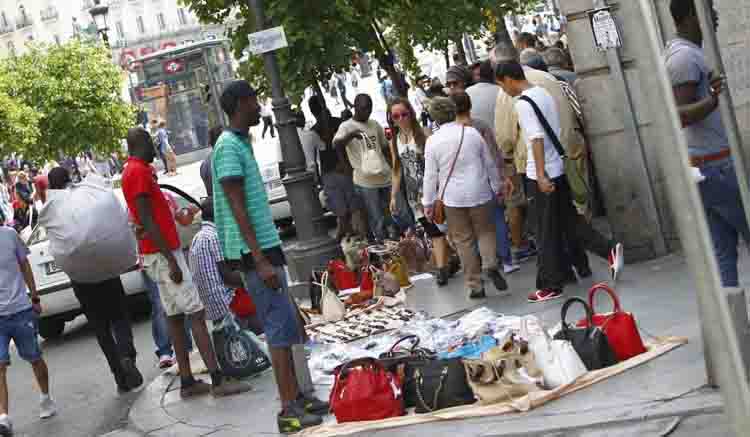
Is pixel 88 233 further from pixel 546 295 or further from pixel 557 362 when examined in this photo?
pixel 557 362

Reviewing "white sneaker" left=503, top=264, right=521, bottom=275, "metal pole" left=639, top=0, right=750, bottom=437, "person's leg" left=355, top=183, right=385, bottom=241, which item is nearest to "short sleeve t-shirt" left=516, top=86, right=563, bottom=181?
"white sneaker" left=503, top=264, right=521, bottom=275

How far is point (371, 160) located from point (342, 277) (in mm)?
1706

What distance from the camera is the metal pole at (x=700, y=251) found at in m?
3.42

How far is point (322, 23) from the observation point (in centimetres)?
1634

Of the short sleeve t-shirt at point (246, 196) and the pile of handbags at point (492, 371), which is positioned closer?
the pile of handbags at point (492, 371)

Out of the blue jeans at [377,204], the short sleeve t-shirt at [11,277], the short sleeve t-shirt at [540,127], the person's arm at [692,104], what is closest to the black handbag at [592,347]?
the person's arm at [692,104]

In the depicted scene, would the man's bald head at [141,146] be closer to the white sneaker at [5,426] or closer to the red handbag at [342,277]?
the white sneaker at [5,426]

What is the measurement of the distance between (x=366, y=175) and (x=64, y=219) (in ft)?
12.9

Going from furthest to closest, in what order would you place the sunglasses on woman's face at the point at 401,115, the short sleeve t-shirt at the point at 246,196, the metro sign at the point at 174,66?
the metro sign at the point at 174,66
the sunglasses on woman's face at the point at 401,115
the short sleeve t-shirt at the point at 246,196

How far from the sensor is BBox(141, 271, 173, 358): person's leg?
1155cm

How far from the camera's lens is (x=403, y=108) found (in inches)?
520

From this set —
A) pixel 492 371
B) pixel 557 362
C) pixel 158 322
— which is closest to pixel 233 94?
pixel 492 371

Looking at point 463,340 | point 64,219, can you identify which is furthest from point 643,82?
point 64,219

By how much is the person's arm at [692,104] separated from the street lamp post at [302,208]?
6939 millimetres
